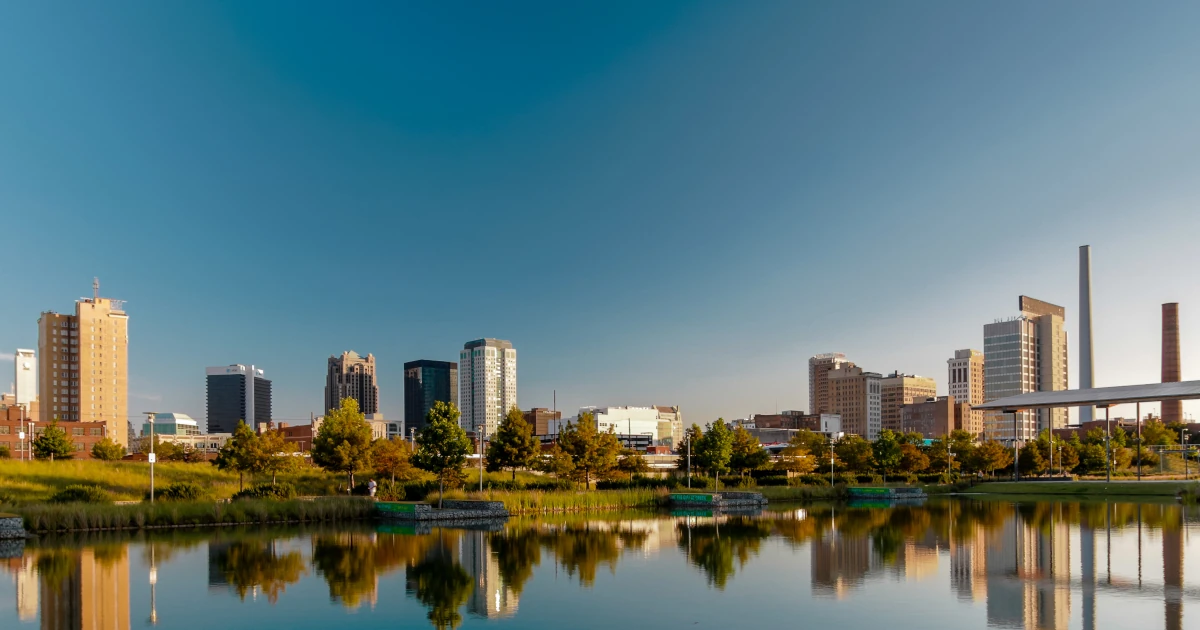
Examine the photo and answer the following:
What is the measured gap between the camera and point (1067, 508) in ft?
177

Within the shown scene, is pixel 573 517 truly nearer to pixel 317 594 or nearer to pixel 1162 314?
pixel 317 594

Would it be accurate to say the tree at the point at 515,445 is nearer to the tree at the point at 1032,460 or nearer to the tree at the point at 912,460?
the tree at the point at 912,460

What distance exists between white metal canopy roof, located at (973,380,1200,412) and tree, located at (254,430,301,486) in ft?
211

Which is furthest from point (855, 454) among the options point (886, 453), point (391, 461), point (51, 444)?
point (51, 444)

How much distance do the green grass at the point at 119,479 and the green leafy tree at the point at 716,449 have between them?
27.3 m

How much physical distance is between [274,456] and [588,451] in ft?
65.7

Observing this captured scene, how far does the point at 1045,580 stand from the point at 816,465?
64170 mm

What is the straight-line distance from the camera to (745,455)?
2904 inches

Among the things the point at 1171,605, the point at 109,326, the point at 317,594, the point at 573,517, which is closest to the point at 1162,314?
the point at 573,517

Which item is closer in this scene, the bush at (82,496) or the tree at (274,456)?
the bush at (82,496)

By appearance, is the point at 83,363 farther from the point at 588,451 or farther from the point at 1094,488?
the point at 1094,488

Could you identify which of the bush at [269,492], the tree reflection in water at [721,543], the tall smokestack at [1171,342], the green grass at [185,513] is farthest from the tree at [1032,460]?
the tall smokestack at [1171,342]

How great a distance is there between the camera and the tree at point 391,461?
167ft

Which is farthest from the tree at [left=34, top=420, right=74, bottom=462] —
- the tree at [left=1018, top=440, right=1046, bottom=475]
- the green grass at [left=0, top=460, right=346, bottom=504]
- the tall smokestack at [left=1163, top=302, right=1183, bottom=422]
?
the tall smokestack at [left=1163, top=302, right=1183, bottom=422]
